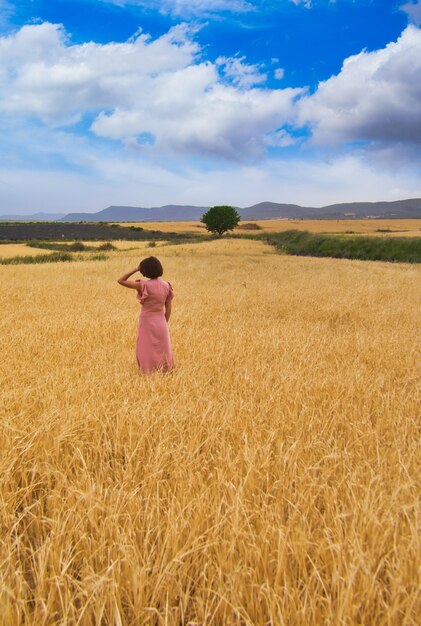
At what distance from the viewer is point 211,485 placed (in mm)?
2045

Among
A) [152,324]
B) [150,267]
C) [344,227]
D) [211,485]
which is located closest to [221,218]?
[344,227]

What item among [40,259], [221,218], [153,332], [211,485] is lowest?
[211,485]

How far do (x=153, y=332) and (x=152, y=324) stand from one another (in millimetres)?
110

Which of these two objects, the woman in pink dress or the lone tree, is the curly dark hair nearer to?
the woman in pink dress

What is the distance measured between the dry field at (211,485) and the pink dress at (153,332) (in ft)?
0.79

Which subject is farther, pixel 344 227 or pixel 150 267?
pixel 344 227

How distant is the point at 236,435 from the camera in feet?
9.02

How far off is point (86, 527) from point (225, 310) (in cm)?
783

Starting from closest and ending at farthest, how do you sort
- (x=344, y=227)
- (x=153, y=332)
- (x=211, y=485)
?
(x=211, y=485) < (x=153, y=332) < (x=344, y=227)

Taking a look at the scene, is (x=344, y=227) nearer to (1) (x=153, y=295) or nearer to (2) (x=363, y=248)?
(2) (x=363, y=248)

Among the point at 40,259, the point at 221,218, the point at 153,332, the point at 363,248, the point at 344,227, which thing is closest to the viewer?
the point at 153,332

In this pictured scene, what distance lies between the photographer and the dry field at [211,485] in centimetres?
144

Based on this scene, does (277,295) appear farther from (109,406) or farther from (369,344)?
(109,406)

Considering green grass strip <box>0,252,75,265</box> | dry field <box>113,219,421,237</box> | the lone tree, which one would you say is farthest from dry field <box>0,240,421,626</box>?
the lone tree
